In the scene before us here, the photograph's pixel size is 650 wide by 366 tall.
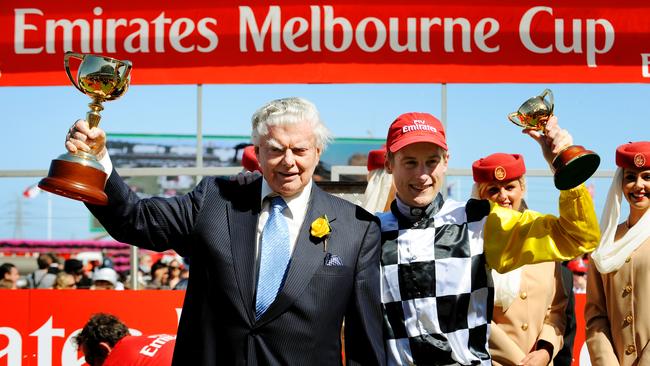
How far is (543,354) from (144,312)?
3.26m

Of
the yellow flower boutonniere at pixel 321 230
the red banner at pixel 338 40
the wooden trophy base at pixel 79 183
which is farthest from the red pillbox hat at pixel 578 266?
the wooden trophy base at pixel 79 183

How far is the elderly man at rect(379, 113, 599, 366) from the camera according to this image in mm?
3799

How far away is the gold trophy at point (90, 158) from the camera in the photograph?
3.49m

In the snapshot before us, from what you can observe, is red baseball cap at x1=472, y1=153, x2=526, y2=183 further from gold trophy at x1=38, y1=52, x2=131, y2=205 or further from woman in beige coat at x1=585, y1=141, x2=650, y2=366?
gold trophy at x1=38, y1=52, x2=131, y2=205

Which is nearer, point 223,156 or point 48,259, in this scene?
point 48,259

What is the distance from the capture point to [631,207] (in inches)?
Answer: 213

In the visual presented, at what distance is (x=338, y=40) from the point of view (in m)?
7.74

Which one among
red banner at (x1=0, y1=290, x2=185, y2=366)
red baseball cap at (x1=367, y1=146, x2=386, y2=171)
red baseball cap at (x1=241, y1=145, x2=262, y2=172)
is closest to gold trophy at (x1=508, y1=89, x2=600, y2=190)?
red baseball cap at (x1=367, y1=146, x2=386, y2=171)

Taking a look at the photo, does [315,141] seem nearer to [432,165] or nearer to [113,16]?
[432,165]

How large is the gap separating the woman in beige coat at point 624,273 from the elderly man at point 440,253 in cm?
161

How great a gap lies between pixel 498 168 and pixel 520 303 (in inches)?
28.7

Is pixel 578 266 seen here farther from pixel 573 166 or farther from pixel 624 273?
pixel 573 166

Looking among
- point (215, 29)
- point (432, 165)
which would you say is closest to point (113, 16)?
point (215, 29)

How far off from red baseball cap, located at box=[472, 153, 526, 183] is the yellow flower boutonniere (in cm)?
206
